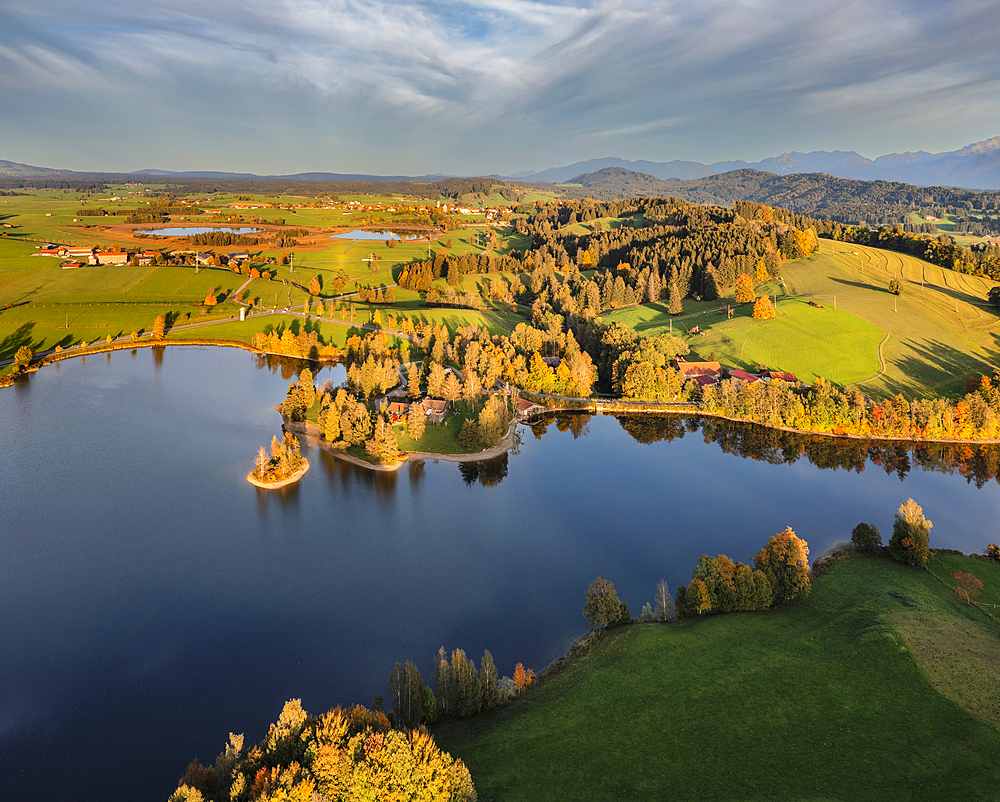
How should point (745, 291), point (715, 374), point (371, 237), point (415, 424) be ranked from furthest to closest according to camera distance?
point (371, 237) → point (745, 291) → point (715, 374) → point (415, 424)

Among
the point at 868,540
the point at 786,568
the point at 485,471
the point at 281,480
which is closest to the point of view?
the point at 786,568

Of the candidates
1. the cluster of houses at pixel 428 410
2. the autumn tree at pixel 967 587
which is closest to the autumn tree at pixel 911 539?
the autumn tree at pixel 967 587

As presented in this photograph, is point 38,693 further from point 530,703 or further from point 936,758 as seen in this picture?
point 936,758

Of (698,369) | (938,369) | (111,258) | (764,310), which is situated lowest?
(698,369)

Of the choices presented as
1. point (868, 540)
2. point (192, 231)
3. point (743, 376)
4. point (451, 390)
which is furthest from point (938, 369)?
point (192, 231)

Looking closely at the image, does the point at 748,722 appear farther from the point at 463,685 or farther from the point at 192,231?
the point at 192,231

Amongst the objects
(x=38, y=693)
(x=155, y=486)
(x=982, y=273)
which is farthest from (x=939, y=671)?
(x=982, y=273)

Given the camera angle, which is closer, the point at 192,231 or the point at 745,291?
the point at 745,291

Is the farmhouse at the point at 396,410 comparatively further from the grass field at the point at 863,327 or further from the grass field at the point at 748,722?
the grass field at the point at 863,327
